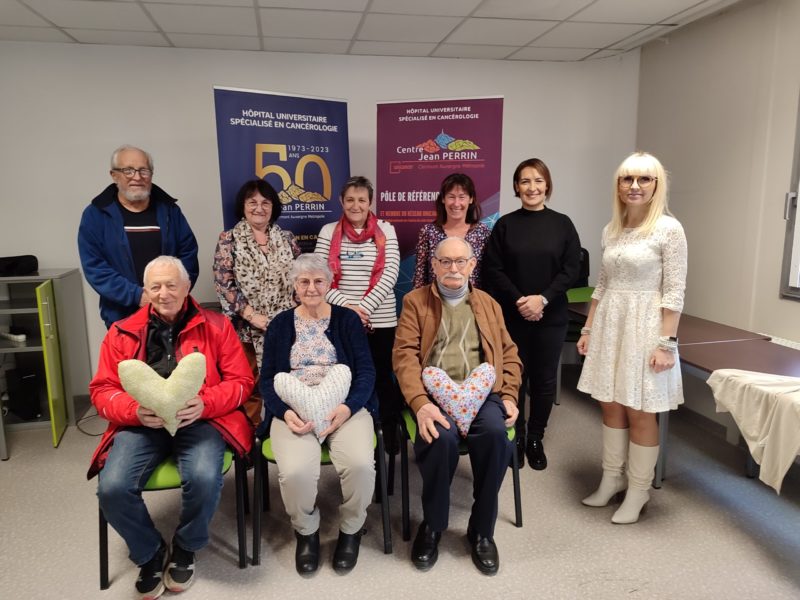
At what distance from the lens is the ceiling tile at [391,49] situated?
12.5 ft

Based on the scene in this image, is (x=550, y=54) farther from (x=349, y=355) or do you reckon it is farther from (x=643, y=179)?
(x=349, y=355)

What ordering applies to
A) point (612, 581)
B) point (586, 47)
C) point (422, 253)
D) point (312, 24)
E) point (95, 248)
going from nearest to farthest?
point (612, 581)
point (95, 248)
point (422, 253)
point (312, 24)
point (586, 47)

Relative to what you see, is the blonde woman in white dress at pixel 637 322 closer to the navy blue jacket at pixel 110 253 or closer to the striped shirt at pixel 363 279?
the striped shirt at pixel 363 279

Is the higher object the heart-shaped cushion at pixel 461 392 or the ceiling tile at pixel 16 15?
the ceiling tile at pixel 16 15

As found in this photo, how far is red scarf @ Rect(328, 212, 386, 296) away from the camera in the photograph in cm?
283

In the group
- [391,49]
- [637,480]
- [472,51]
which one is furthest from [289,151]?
[637,480]

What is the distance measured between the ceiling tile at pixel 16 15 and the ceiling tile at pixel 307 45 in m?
1.32

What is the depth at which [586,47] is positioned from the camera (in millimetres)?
3932

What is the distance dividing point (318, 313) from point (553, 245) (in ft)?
4.20

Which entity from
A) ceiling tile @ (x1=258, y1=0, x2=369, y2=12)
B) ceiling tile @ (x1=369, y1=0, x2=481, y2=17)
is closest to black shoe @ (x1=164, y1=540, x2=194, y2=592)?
ceiling tile @ (x1=258, y1=0, x2=369, y2=12)

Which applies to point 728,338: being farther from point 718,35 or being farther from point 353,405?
point 353,405

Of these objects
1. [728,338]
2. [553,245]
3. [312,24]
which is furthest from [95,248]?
[728,338]

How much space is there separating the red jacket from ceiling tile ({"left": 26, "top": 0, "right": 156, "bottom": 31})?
197 cm

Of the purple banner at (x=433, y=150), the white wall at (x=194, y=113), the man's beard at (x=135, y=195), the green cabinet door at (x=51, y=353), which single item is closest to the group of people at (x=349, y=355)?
the man's beard at (x=135, y=195)
